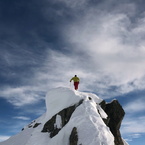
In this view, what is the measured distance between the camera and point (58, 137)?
73.4 feet

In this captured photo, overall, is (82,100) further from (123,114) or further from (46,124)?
(123,114)

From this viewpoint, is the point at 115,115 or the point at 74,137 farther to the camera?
the point at 115,115

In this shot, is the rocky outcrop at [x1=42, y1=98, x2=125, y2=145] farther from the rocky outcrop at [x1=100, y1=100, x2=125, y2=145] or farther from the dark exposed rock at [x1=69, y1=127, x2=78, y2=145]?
the dark exposed rock at [x1=69, y1=127, x2=78, y2=145]

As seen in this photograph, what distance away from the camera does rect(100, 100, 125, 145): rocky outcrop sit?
29.6 m

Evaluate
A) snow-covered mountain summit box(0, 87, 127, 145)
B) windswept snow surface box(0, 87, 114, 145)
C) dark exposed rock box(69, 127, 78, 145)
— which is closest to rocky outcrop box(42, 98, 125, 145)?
snow-covered mountain summit box(0, 87, 127, 145)

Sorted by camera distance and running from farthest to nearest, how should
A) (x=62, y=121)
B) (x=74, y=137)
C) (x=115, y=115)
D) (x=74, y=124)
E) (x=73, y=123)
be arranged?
(x=115, y=115) < (x=62, y=121) < (x=73, y=123) < (x=74, y=124) < (x=74, y=137)

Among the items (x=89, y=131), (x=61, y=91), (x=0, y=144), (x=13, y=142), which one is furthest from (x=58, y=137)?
(x=0, y=144)

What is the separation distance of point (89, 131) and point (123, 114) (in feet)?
39.7

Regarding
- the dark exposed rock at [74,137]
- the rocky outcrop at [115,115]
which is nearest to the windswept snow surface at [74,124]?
the dark exposed rock at [74,137]

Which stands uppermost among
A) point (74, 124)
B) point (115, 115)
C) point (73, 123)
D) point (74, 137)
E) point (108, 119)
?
point (115, 115)

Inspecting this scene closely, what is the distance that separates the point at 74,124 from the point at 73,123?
211 mm

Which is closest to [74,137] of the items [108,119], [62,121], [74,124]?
[74,124]

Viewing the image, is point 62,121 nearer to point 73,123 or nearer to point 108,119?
point 73,123

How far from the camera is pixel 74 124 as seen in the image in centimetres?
2138
